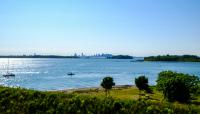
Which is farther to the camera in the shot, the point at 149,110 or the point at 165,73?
the point at 165,73

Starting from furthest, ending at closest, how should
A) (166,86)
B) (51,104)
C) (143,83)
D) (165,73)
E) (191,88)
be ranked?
(143,83), (165,73), (191,88), (166,86), (51,104)

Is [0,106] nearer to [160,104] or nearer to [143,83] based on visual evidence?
[160,104]

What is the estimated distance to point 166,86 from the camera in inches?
2142

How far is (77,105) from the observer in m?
22.9

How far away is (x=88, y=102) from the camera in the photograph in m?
22.9

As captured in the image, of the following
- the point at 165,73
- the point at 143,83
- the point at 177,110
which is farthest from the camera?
the point at 143,83

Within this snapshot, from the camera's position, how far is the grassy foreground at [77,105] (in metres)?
21.0

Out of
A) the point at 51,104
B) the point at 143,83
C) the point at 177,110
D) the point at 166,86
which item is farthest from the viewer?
the point at 143,83

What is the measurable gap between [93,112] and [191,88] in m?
40.7

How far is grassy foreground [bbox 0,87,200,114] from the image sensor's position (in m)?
21.0

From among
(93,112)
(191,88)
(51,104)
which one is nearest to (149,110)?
(93,112)

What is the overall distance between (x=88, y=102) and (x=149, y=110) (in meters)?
4.27

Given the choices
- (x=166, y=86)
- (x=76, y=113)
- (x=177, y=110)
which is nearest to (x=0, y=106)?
(x=76, y=113)

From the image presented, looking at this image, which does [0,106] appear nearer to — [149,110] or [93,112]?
[93,112]
